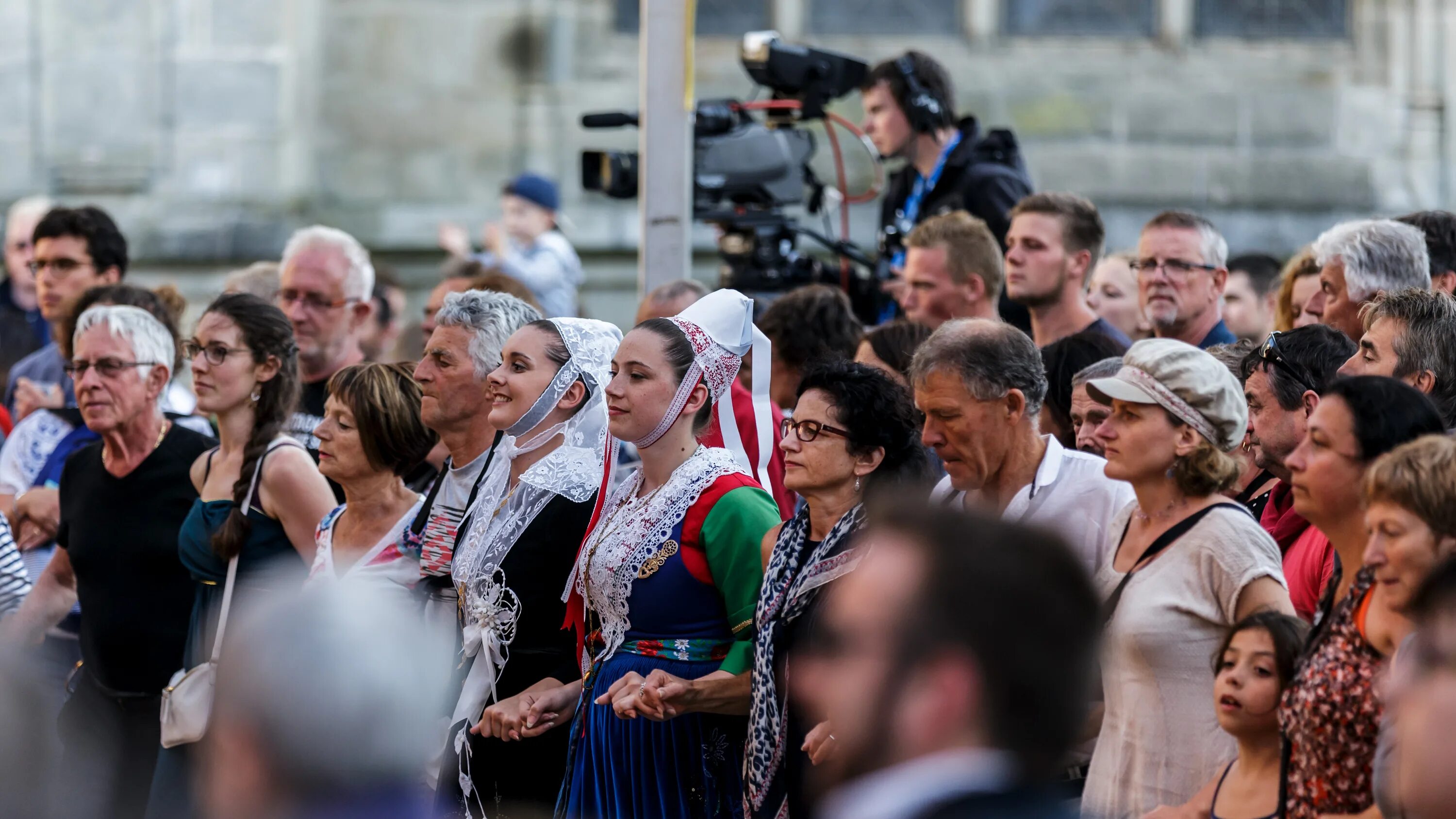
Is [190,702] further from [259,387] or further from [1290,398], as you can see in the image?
[1290,398]

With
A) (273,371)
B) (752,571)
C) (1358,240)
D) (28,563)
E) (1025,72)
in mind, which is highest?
(1025,72)

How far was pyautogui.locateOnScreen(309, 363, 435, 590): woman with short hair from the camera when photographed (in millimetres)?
5154

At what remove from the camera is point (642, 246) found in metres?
6.66

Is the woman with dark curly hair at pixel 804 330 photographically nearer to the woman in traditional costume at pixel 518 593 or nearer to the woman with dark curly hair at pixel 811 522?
the woman in traditional costume at pixel 518 593

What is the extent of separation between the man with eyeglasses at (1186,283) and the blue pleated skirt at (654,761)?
2.43 metres

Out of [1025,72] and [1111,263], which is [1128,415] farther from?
[1025,72]

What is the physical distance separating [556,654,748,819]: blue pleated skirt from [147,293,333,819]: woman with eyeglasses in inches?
43.7

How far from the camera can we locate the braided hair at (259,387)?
17.4 ft

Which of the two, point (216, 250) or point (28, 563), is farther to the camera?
point (216, 250)

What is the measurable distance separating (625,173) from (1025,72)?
5.41 metres

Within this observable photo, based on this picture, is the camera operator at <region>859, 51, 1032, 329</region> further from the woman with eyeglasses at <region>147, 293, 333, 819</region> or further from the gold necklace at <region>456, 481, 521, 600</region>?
the gold necklace at <region>456, 481, 521, 600</region>

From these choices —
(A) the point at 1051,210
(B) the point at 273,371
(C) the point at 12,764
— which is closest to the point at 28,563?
(B) the point at 273,371

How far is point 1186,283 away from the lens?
6105mm

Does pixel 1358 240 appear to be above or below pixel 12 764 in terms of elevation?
above
